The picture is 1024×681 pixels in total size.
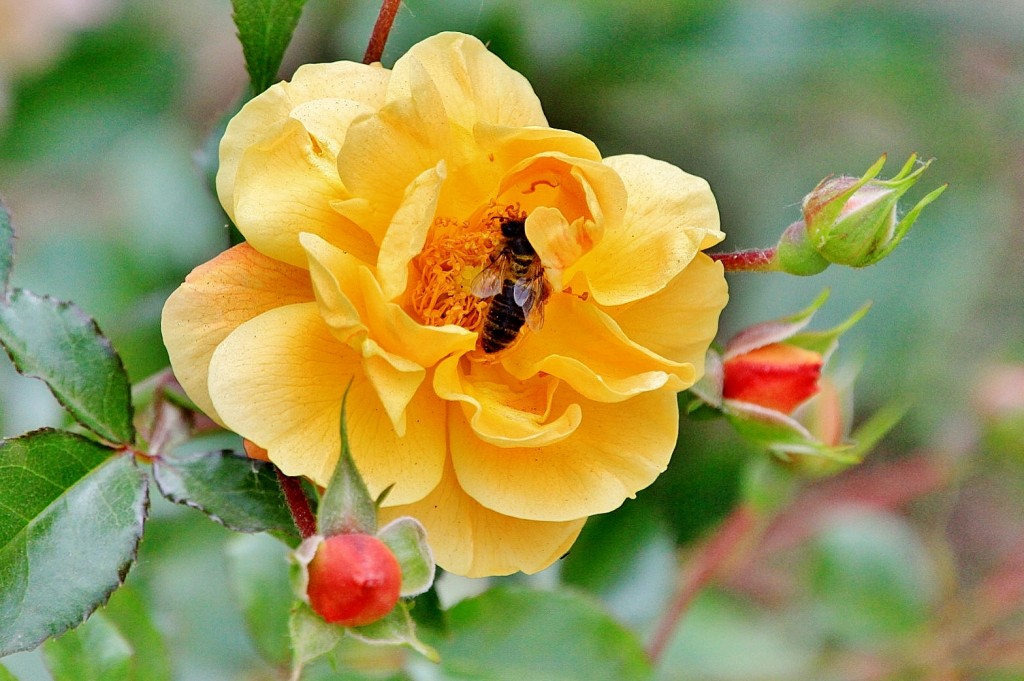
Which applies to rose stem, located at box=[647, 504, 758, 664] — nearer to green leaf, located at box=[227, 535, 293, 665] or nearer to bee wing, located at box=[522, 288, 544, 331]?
green leaf, located at box=[227, 535, 293, 665]

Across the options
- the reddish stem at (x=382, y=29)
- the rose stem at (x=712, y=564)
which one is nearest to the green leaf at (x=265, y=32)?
the reddish stem at (x=382, y=29)

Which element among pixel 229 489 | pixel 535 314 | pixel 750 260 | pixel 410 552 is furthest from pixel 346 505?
pixel 750 260

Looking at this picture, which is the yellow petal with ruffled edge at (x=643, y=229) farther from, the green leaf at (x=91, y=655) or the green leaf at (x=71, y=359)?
the green leaf at (x=91, y=655)

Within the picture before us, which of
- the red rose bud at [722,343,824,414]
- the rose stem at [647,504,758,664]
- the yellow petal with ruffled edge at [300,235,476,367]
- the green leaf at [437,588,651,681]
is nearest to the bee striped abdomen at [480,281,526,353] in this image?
the yellow petal with ruffled edge at [300,235,476,367]

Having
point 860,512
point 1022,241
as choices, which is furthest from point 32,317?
point 1022,241

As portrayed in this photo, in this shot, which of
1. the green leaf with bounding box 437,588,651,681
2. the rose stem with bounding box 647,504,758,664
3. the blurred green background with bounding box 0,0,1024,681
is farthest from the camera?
the blurred green background with bounding box 0,0,1024,681

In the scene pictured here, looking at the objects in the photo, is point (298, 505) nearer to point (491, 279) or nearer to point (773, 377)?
point (491, 279)

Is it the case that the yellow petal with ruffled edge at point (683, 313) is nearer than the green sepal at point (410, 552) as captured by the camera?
Answer: No
